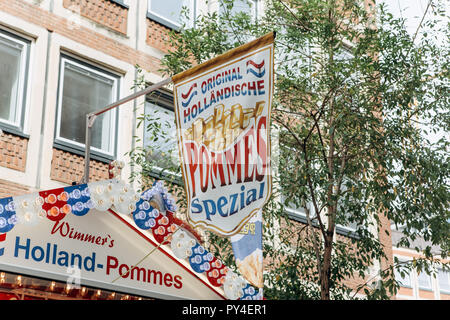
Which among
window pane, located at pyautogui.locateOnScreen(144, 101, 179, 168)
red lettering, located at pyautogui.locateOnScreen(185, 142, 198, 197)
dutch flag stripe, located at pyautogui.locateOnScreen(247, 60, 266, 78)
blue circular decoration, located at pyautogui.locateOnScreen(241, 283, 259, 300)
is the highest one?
window pane, located at pyautogui.locateOnScreen(144, 101, 179, 168)

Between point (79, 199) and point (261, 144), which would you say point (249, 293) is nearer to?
point (79, 199)

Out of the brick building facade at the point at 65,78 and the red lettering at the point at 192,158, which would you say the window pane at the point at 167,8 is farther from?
the red lettering at the point at 192,158

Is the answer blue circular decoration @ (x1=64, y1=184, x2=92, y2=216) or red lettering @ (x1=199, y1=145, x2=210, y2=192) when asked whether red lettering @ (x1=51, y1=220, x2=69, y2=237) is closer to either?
blue circular decoration @ (x1=64, y1=184, x2=92, y2=216)

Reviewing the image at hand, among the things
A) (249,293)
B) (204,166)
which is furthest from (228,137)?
(249,293)

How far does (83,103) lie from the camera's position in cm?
1336

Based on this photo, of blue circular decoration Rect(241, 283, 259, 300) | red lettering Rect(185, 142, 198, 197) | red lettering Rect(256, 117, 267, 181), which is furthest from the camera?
blue circular decoration Rect(241, 283, 259, 300)

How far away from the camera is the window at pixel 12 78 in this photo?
12062 millimetres

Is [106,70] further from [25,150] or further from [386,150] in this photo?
[386,150]

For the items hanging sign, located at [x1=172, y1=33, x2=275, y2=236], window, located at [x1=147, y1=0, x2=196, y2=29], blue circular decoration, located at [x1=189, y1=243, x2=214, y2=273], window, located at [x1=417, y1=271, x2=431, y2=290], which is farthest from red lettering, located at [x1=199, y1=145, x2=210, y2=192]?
window, located at [x1=417, y1=271, x2=431, y2=290]

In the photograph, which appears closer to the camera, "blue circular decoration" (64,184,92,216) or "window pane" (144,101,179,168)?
"blue circular decoration" (64,184,92,216)

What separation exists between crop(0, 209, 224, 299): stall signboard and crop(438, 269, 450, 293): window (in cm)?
2938

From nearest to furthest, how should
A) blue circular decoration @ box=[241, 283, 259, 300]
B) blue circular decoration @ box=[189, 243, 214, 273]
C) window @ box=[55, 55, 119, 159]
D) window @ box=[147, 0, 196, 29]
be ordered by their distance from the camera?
blue circular decoration @ box=[189, 243, 214, 273], blue circular decoration @ box=[241, 283, 259, 300], window @ box=[55, 55, 119, 159], window @ box=[147, 0, 196, 29]

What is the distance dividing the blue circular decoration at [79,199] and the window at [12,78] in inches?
167

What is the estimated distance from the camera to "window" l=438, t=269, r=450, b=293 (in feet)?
120
